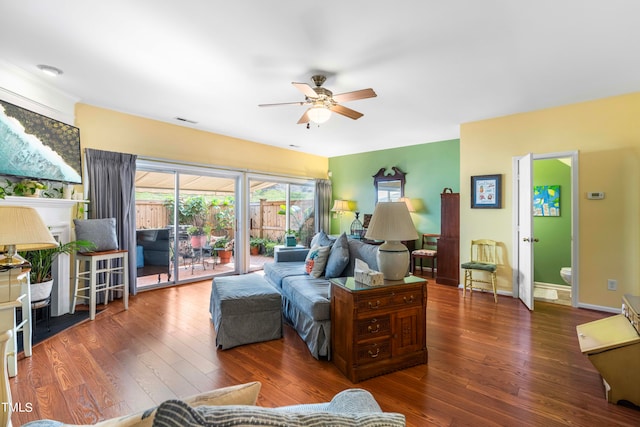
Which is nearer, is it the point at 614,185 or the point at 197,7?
the point at 197,7

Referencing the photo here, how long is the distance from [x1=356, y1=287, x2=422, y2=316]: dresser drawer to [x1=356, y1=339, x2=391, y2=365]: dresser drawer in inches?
9.5

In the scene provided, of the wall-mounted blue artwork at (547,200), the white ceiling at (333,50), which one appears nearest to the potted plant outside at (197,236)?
the white ceiling at (333,50)

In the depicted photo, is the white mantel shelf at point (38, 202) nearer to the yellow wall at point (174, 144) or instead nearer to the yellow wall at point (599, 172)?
the yellow wall at point (174, 144)

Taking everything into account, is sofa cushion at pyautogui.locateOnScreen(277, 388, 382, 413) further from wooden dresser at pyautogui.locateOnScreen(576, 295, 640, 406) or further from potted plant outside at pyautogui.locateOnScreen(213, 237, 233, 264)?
potted plant outside at pyautogui.locateOnScreen(213, 237, 233, 264)

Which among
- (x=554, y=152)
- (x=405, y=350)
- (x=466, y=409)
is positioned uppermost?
(x=554, y=152)

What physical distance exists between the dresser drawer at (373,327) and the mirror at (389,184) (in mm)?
4209

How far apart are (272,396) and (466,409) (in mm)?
1250

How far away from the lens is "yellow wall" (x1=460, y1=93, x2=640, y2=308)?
338 cm

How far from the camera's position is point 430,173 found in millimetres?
5770

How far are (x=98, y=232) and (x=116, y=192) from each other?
72cm

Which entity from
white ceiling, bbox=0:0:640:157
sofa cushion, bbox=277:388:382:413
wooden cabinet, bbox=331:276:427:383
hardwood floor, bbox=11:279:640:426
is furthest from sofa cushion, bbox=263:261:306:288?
sofa cushion, bbox=277:388:382:413

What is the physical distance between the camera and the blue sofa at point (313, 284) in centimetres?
246

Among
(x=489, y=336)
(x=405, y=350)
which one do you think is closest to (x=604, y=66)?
(x=489, y=336)

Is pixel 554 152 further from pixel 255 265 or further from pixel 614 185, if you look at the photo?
pixel 255 265
